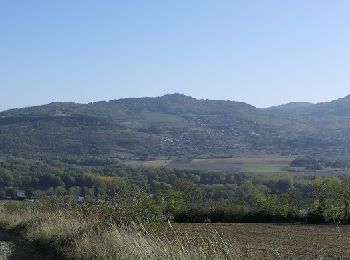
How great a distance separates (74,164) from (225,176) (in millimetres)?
30553

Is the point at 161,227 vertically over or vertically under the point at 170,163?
over

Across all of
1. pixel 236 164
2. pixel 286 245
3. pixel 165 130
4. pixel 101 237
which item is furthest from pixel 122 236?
pixel 165 130

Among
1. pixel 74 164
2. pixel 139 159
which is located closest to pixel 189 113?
pixel 139 159

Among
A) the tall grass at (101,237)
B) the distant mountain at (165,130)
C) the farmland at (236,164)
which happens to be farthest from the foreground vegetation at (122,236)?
the distant mountain at (165,130)

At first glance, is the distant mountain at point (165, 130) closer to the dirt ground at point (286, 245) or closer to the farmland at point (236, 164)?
the farmland at point (236, 164)

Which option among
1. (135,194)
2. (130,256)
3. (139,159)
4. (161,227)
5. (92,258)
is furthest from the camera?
(139,159)

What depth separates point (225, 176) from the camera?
70000mm

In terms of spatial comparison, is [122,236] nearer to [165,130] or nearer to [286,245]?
[286,245]

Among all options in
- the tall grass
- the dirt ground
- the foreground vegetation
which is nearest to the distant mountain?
the dirt ground

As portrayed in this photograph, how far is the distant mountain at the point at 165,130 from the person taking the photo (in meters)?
110

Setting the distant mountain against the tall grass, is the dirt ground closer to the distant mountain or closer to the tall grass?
the tall grass

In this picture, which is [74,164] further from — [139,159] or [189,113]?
[189,113]

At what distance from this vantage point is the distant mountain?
360 ft

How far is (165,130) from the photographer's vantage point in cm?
13388
